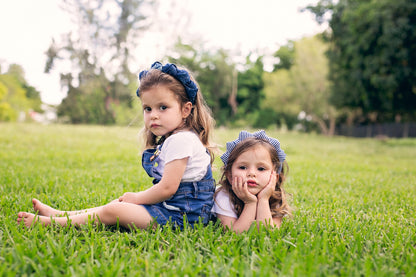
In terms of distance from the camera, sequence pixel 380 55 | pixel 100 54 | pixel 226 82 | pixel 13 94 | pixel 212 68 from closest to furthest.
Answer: pixel 380 55 < pixel 100 54 < pixel 13 94 < pixel 212 68 < pixel 226 82

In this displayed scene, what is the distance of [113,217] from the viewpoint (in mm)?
2283

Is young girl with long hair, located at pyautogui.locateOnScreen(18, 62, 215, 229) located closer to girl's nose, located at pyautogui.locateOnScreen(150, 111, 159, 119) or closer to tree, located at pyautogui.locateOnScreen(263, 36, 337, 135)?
girl's nose, located at pyautogui.locateOnScreen(150, 111, 159, 119)

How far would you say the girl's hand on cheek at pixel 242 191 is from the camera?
2285 millimetres

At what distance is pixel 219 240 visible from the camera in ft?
6.87

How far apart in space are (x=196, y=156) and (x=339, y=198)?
2083 millimetres

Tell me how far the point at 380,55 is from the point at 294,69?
16197 mm

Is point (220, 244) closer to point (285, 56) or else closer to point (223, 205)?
point (223, 205)

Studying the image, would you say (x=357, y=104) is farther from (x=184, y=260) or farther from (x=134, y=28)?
(x=184, y=260)

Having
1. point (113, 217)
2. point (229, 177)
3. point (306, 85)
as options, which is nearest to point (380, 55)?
point (306, 85)

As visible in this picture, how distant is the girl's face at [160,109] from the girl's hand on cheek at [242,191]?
626 mm

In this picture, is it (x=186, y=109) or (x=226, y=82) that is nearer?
(x=186, y=109)

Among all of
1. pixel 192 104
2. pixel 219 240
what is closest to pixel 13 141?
pixel 192 104

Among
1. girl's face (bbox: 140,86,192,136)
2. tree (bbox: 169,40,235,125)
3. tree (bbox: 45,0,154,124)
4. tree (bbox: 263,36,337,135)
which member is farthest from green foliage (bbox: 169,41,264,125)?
girl's face (bbox: 140,86,192,136)

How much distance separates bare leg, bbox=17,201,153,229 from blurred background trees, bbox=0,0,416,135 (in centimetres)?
98
